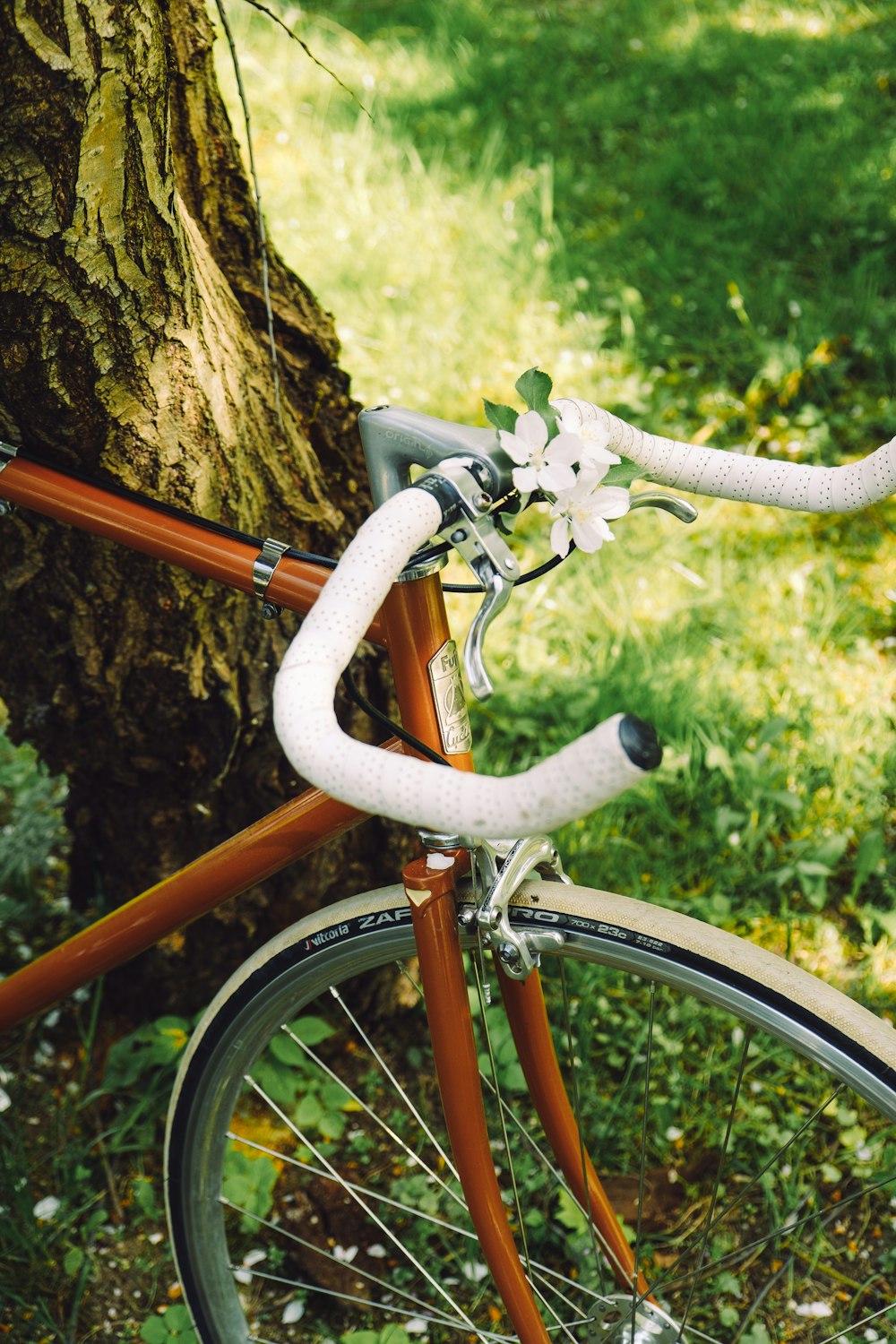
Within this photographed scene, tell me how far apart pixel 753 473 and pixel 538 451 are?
0.88ft

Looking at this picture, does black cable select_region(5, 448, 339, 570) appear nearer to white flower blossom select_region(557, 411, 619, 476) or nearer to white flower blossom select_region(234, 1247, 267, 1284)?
white flower blossom select_region(557, 411, 619, 476)

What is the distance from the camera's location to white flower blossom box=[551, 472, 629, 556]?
92 centimetres

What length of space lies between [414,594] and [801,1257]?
48.3 inches

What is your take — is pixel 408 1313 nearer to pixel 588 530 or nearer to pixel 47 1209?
pixel 47 1209

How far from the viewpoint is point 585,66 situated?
453 cm

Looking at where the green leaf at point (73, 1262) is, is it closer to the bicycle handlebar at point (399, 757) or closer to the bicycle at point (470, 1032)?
the bicycle at point (470, 1032)

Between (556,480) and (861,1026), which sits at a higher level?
(556,480)

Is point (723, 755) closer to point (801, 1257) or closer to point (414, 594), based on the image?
point (801, 1257)

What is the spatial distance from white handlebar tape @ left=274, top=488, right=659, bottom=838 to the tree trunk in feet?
2.11

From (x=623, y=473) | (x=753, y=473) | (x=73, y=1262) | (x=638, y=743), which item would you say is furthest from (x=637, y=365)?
(x=638, y=743)

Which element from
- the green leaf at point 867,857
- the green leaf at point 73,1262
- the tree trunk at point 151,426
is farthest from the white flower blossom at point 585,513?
the green leaf at point 73,1262

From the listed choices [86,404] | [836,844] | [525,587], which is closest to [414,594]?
[86,404]

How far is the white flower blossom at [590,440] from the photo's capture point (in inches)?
35.7

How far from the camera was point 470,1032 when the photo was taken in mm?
1139
